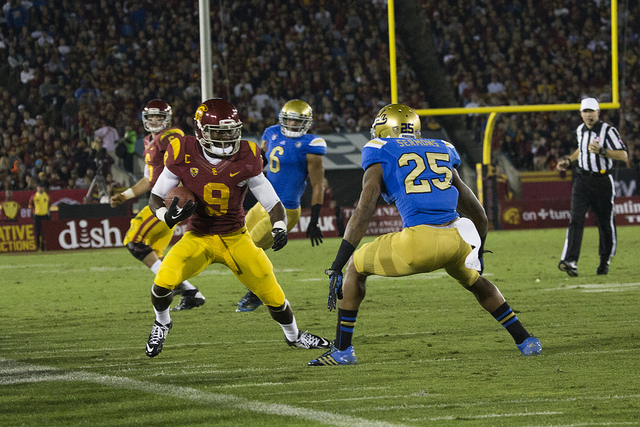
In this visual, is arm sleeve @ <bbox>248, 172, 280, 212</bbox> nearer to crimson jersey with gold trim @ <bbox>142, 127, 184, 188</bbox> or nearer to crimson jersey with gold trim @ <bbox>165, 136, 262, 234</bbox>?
crimson jersey with gold trim @ <bbox>165, 136, 262, 234</bbox>

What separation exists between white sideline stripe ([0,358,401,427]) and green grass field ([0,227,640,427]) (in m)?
0.01

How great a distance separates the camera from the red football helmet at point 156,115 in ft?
28.0

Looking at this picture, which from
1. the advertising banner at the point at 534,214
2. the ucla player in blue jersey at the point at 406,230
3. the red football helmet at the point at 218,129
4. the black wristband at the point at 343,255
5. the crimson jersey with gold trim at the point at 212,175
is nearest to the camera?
the black wristband at the point at 343,255

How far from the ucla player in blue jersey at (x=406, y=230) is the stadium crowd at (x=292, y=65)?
49.5 feet

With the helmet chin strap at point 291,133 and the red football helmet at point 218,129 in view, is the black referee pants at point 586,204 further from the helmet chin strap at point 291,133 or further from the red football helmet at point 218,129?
the red football helmet at point 218,129

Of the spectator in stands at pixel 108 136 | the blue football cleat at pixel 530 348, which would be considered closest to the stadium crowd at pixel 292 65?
the spectator in stands at pixel 108 136

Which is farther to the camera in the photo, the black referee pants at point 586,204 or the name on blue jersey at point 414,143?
the black referee pants at point 586,204

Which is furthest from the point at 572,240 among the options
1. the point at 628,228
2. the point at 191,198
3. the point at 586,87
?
the point at 586,87

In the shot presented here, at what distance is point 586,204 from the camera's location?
10234mm

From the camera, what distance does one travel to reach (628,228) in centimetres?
1880

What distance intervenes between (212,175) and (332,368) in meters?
1.40

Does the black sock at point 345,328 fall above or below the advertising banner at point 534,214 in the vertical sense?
above

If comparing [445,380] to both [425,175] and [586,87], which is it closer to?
[425,175]

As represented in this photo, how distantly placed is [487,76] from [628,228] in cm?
589
